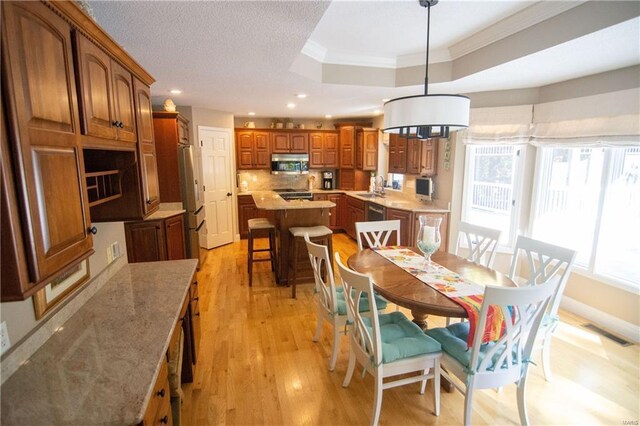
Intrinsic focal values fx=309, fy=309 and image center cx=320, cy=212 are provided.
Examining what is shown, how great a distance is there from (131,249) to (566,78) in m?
5.01

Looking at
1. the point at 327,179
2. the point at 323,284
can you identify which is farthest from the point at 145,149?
the point at 327,179

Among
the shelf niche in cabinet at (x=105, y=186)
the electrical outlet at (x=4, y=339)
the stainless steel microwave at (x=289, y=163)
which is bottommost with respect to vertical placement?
the electrical outlet at (x=4, y=339)

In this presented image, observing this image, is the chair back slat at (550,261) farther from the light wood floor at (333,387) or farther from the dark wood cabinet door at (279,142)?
the dark wood cabinet door at (279,142)

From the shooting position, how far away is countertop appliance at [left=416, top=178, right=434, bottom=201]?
4613 millimetres

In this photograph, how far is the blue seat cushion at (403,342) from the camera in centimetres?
179

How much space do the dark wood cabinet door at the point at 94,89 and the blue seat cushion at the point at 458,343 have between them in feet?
7.00

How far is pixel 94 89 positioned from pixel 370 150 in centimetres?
532

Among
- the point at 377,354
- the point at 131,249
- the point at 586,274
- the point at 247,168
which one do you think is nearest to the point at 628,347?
the point at 586,274

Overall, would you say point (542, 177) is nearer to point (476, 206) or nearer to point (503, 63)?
point (476, 206)

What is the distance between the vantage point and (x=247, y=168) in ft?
20.4

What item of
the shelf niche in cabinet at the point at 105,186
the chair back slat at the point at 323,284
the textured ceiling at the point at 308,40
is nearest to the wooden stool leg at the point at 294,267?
the chair back slat at the point at 323,284

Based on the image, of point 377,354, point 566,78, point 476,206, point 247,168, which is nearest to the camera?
point 377,354

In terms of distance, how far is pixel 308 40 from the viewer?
2.94 metres

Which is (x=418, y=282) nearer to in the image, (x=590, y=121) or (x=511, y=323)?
(x=511, y=323)
